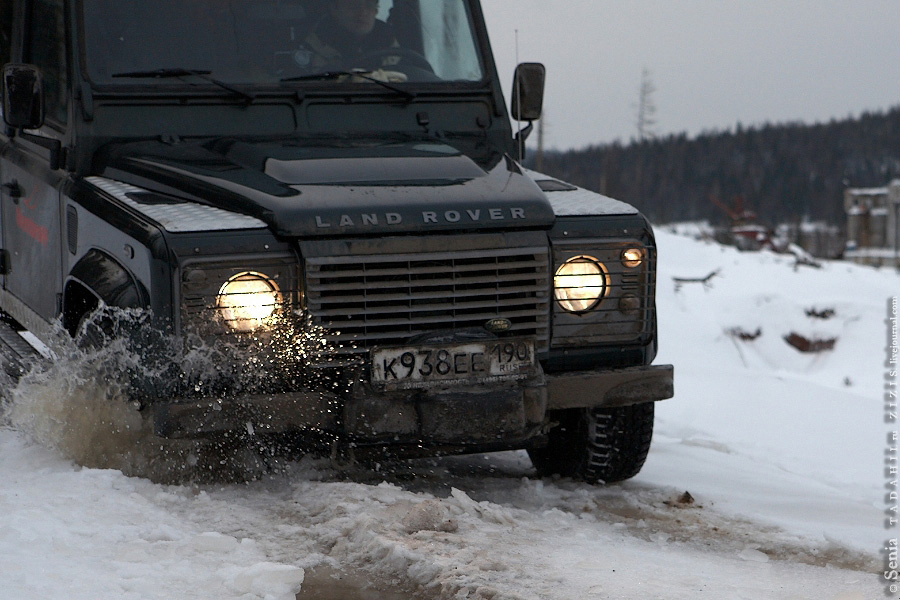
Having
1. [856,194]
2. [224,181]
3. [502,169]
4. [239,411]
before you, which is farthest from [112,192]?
[856,194]

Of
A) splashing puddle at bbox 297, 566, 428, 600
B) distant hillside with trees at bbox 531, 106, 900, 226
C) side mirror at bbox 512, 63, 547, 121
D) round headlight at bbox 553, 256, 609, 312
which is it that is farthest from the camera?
distant hillside with trees at bbox 531, 106, 900, 226

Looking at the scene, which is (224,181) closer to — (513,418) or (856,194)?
(513,418)

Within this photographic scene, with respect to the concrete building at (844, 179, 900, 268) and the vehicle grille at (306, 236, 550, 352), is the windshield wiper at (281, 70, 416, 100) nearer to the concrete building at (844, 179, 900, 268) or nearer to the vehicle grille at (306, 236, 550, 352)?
the vehicle grille at (306, 236, 550, 352)

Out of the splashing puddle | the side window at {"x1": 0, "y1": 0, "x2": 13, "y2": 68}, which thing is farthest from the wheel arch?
the side window at {"x1": 0, "y1": 0, "x2": 13, "y2": 68}

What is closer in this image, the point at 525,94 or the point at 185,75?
the point at 185,75

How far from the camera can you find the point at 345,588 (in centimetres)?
318

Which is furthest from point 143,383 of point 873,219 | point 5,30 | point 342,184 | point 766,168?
point 766,168

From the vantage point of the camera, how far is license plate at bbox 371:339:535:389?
153 inches

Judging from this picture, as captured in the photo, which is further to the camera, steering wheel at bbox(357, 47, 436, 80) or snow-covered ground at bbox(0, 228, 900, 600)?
steering wheel at bbox(357, 47, 436, 80)

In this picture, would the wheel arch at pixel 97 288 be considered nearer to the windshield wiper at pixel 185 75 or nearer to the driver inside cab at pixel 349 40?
the windshield wiper at pixel 185 75

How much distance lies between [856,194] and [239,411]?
73.5 m

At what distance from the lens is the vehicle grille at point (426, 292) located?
3.88 meters

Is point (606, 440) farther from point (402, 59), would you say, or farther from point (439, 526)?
point (402, 59)

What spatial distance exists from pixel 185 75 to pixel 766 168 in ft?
261
